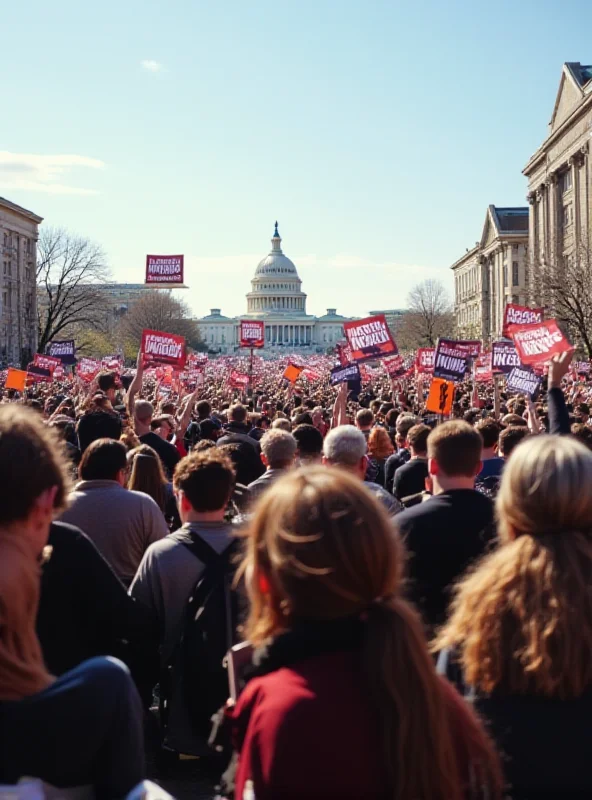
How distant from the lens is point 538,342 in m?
12.8

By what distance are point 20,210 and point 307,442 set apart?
8082 centimetres

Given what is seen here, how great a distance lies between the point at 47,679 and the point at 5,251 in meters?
83.5

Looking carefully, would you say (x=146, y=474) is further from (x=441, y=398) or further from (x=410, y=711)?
(x=441, y=398)

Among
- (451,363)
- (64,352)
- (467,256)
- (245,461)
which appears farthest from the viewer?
(467,256)

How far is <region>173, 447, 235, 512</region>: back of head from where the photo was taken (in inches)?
185

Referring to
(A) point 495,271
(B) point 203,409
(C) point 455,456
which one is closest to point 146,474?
(C) point 455,456

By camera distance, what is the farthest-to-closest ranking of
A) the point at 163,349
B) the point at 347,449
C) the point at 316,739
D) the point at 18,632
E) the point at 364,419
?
the point at 163,349 < the point at 364,419 < the point at 347,449 < the point at 18,632 < the point at 316,739

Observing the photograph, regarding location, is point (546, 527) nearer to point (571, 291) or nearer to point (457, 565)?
point (457, 565)

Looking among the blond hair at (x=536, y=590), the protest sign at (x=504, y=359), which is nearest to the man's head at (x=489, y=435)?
the blond hair at (x=536, y=590)

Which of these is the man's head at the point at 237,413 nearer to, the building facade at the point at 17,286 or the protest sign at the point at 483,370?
the protest sign at the point at 483,370

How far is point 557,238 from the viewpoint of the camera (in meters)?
58.2

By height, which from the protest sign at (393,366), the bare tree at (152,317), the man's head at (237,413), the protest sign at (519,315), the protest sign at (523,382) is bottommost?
the man's head at (237,413)

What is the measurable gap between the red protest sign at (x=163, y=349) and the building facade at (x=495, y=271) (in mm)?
63682

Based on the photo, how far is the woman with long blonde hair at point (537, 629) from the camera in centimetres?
249
